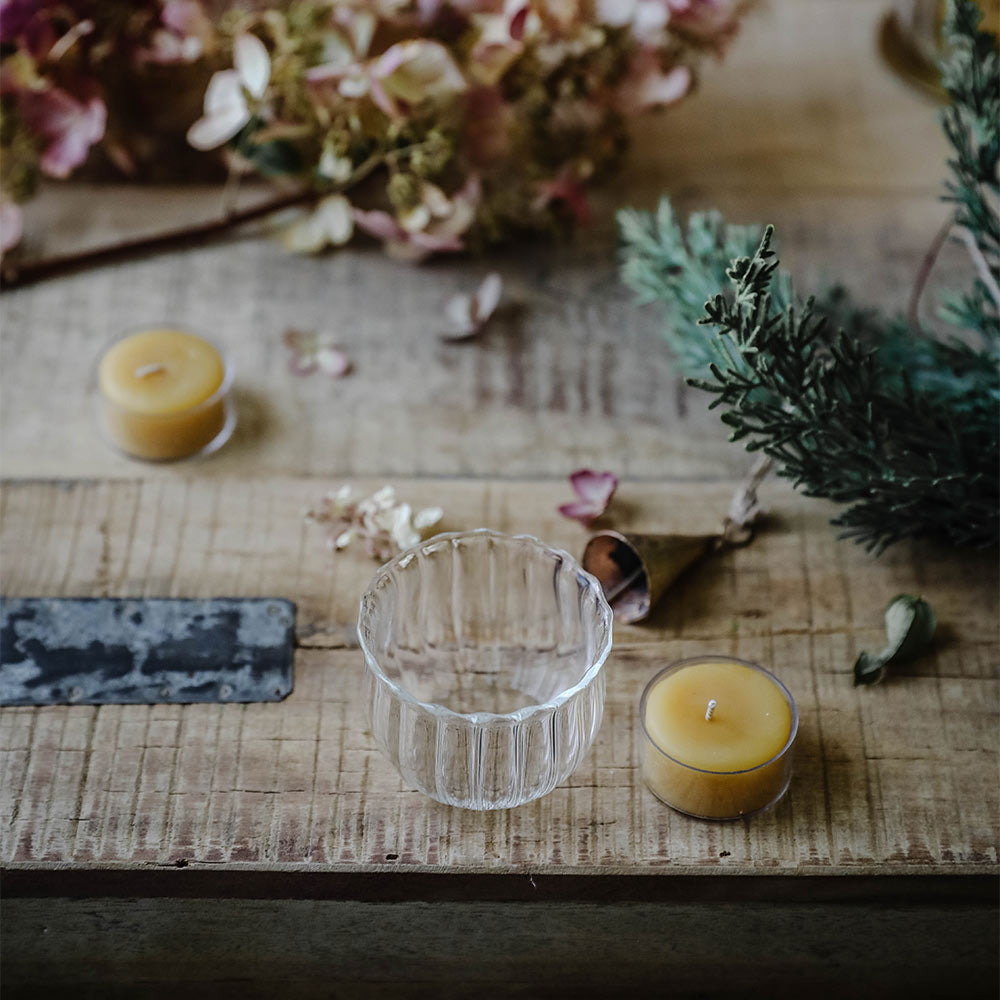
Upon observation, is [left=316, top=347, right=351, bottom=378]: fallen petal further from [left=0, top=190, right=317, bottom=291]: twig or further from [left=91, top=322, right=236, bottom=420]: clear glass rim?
[left=0, top=190, right=317, bottom=291]: twig

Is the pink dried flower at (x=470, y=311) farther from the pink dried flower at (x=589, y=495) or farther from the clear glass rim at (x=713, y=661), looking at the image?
the clear glass rim at (x=713, y=661)

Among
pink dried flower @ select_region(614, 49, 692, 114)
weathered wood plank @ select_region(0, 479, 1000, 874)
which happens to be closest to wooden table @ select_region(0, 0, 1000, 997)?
weathered wood plank @ select_region(0, 479, 1000, 874)

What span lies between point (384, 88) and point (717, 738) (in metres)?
0.62

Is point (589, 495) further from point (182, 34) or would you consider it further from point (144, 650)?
point (182, 34)

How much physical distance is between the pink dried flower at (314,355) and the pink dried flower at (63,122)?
10.1 inches

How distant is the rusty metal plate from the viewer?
2.83 ft

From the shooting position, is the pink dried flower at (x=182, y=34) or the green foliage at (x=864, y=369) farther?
the pink dried flower at (x=182, y=34)

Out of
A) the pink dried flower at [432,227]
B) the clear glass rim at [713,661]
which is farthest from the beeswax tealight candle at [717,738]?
the pink dried flower at [432,227]

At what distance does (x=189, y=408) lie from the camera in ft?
3.22

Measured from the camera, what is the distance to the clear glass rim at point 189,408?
3.20 feet

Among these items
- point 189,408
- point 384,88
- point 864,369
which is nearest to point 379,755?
point 189,408

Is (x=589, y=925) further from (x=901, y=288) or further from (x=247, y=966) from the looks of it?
(x=901, y=288)

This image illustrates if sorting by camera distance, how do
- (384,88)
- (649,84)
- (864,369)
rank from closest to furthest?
(864,369)
(384,88)
(649,84)

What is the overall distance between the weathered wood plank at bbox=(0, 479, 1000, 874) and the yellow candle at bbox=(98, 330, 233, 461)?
0.13 feet
